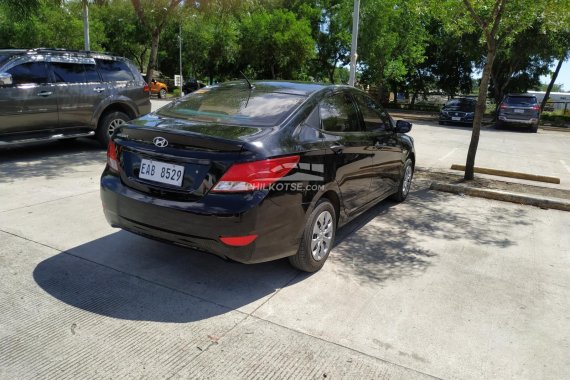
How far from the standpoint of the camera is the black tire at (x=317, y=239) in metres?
3.77

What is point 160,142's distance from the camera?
346cm

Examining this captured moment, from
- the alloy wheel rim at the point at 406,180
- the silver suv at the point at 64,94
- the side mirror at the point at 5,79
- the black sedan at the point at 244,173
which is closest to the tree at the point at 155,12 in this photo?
the silver suv at the point at 64,94

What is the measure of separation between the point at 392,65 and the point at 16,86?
74.4ft

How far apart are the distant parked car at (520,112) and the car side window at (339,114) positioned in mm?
17954

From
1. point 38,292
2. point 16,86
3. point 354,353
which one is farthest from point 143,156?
point 16,86

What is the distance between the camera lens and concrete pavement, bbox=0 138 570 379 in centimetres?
282

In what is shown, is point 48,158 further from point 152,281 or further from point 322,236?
point 322,236

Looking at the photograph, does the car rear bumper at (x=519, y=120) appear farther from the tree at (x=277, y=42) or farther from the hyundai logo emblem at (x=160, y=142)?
the hyundai logo emblem at (x=160, y=142)

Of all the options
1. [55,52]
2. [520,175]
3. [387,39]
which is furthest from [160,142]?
[387,39]

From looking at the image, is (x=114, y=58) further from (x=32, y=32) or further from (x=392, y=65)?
(x=32, y=32)

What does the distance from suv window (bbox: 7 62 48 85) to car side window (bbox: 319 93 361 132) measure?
5817 mm

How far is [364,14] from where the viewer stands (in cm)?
2572

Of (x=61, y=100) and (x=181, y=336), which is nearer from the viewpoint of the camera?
(x=181, y=336)

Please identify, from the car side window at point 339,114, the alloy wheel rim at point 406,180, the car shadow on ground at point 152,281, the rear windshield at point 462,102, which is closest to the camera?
the car shadow on ground at point 152,281
